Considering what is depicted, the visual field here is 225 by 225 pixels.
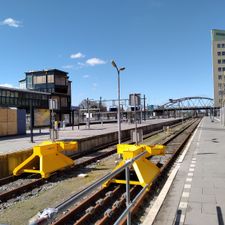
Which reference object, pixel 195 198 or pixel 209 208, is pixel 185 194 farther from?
pixel 209 208

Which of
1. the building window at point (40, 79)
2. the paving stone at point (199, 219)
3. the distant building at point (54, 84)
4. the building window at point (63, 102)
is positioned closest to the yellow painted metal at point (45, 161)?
the paving stone at point (199, 219)

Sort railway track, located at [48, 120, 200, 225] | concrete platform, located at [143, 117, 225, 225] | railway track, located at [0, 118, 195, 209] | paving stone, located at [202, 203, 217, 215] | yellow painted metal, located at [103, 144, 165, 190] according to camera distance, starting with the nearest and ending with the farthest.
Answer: concrete platform, located at [143, 117, 225, 225] → paving stone, located at [202, 203, 217, 215] → railway track, located at [48, 120, 200, 225] → yellow painted metal, located at [103, 144, 165, 190] → railway track, located at [0, 118, 195, 209]

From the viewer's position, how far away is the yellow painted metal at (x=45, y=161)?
1214 cm

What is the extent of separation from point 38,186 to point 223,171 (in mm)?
6404

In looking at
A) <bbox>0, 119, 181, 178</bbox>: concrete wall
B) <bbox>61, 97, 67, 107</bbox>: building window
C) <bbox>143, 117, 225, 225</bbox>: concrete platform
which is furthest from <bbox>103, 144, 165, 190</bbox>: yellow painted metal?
<bbox>61, 97, 67, 107</bbox>: building window

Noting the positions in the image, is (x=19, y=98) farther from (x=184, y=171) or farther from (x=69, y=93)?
(x=184, y=171)

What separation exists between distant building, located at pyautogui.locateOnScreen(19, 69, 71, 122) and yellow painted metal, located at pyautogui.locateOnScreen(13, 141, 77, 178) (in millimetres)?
58173

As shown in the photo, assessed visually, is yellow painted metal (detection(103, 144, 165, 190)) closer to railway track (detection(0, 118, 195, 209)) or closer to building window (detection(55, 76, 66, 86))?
railway track (detection(0, 118, 195, 209))

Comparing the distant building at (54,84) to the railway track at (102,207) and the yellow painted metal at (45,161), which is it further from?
the railway track at (102,207)

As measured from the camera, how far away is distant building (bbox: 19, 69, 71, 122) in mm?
73688

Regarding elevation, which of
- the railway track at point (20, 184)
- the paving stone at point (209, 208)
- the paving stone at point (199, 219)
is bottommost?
the railway track at point (20, 184)

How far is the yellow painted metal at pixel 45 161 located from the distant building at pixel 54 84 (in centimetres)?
5817

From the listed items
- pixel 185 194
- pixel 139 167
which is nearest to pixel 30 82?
pixel 139 167

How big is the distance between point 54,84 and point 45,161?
62924mm
